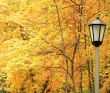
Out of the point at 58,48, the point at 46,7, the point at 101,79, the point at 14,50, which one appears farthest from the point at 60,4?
the point at 101,79

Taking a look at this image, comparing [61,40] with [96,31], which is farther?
[61,40]

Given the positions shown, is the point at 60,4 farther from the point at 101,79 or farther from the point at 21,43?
the point at 101,79

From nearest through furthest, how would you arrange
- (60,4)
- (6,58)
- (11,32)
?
(60,4) < (6,58) < (11,32)

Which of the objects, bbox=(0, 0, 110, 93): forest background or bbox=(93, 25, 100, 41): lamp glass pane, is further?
bbox=(0, 0, 110, 93): forest background

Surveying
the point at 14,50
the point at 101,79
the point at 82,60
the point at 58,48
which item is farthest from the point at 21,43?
the point at 101,79

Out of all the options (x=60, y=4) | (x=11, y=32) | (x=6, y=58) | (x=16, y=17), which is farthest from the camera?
(x=11, y=32)

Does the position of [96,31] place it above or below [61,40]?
above

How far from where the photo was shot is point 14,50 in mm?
9867

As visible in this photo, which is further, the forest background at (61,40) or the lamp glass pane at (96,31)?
the forest background at (61,40)

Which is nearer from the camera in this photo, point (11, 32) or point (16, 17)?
point (16, 17)

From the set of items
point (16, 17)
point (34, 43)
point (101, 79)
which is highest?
point (16, 17)

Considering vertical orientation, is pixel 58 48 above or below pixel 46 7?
below

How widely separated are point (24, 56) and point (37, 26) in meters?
1.38

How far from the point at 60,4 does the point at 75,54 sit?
1634mm
